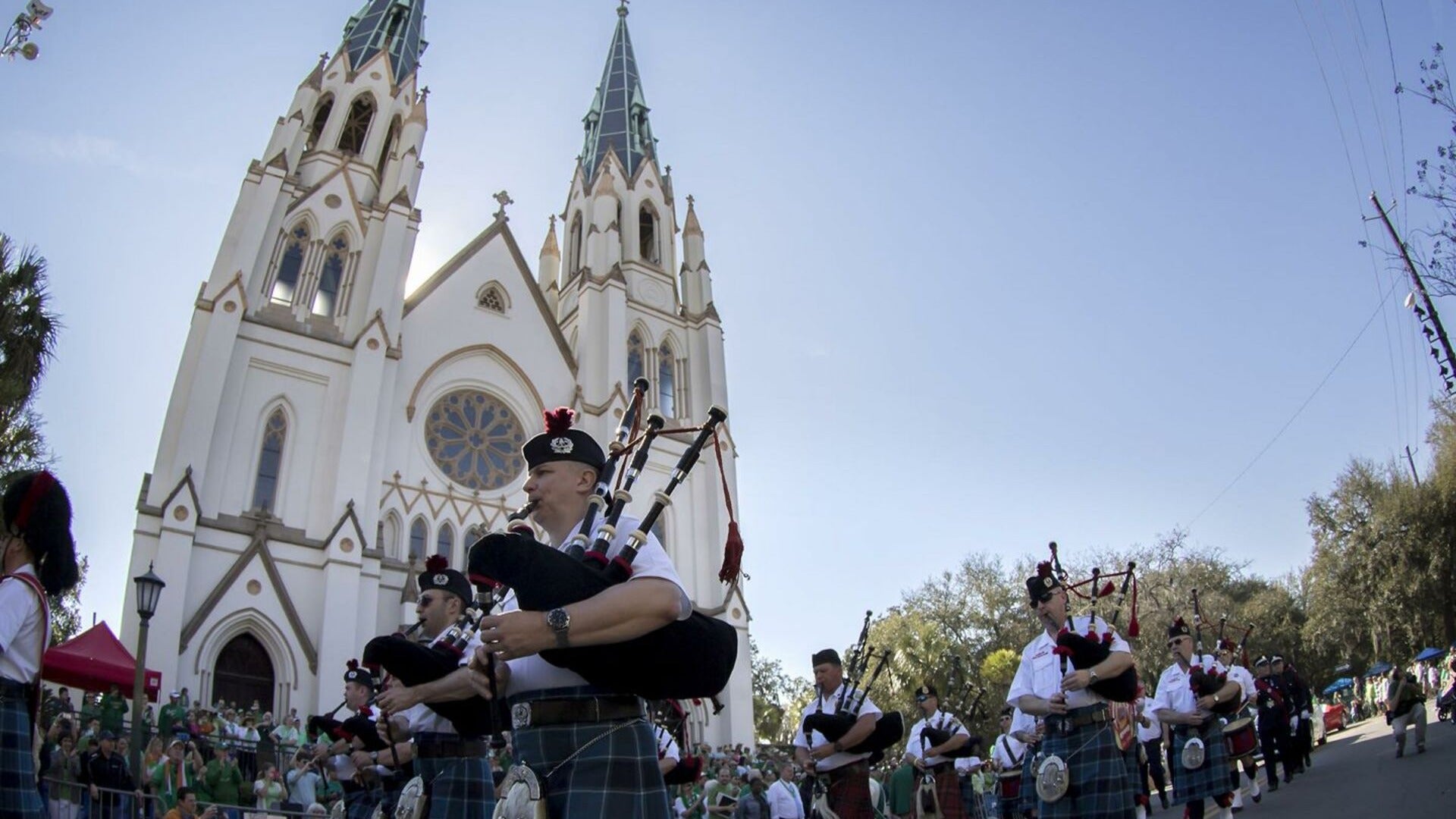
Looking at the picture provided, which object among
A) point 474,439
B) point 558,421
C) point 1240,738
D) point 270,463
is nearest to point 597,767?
point 558,421

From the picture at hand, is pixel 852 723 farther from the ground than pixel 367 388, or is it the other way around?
pixel 367 388

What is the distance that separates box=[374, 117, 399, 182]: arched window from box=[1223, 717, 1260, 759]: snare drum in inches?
1153

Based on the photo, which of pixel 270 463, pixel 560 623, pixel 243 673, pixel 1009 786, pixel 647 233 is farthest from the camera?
pixel 647 233

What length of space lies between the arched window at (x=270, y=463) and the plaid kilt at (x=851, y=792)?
2102cm

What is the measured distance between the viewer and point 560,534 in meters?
3.44

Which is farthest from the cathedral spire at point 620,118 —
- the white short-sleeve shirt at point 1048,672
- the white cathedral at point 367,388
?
the white short-sleeve shirt at point 1048,672

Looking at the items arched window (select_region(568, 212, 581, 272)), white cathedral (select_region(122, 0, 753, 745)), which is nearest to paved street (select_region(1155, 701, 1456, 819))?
white cathedral (select_region(122, 0, 753, 745))

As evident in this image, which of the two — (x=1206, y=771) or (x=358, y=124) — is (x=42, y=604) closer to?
(x=1206, y=771)

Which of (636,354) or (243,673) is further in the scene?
(636,354)

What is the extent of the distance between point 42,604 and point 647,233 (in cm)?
3683

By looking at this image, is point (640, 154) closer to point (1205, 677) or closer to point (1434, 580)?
point (1434, 580)

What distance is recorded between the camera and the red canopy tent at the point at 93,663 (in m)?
14.2

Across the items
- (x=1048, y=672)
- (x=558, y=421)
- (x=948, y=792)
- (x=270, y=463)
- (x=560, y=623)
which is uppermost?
(x=270, y=463)

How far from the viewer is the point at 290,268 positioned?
93.7 ft
